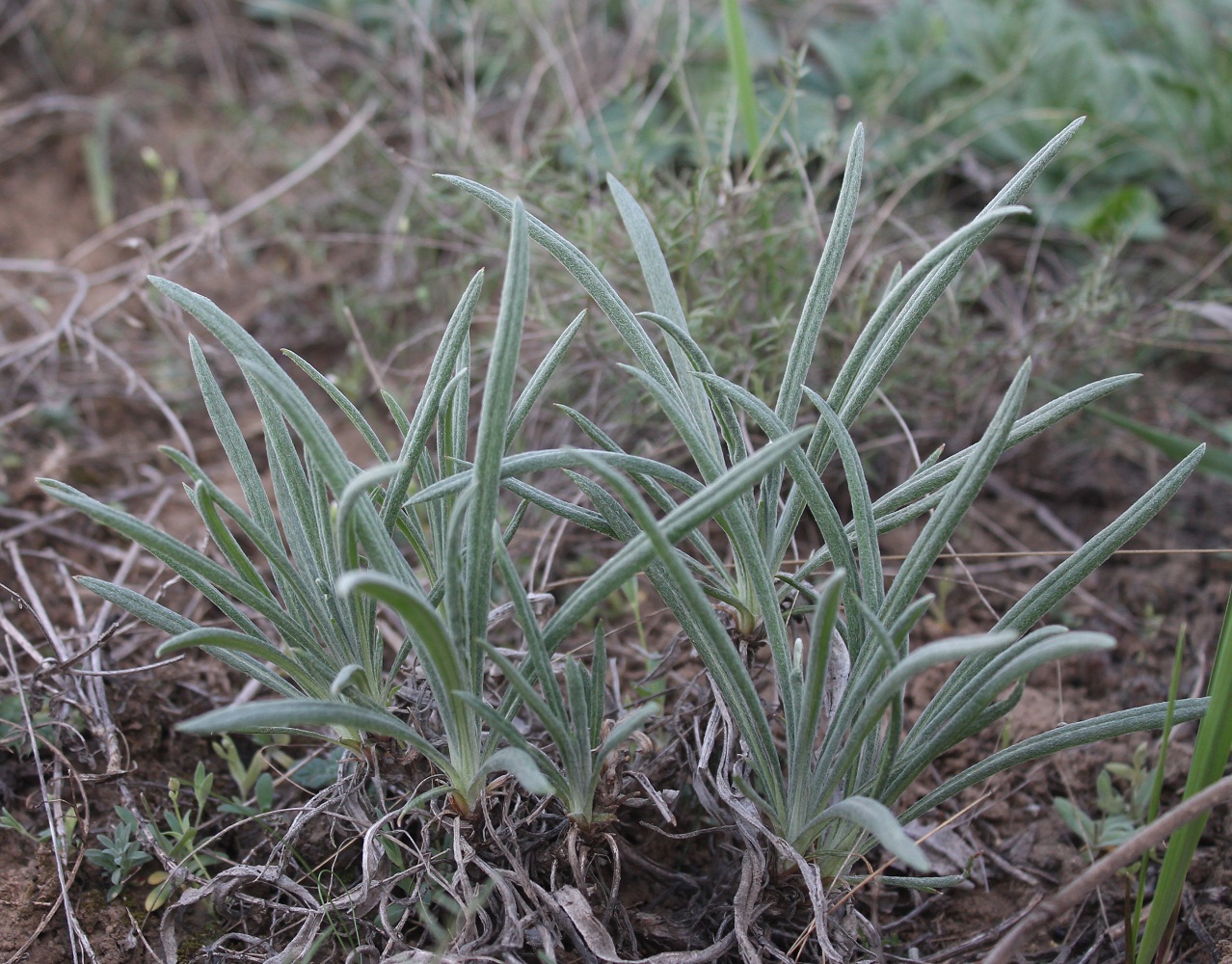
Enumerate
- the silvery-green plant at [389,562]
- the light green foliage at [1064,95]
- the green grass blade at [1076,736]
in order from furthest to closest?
the light green foliage at [1064,95] < the green grass blade at [1076,736] < the silvery-green plant at [389,562]

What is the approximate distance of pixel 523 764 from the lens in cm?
93

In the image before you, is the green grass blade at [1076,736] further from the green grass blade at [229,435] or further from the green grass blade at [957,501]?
the green grass blade at [229,435]

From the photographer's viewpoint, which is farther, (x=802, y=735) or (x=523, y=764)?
(x=802, y=735)

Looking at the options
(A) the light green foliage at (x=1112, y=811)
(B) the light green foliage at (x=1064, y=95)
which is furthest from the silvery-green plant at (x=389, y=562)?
(B) the light green foliage at (x=1064, y=95)

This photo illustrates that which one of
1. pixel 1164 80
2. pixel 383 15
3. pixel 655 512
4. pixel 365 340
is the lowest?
pixel 365 340

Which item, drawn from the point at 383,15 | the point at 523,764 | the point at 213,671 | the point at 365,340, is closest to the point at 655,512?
the point at 523,764

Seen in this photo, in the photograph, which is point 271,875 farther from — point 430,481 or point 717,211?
point 717,211

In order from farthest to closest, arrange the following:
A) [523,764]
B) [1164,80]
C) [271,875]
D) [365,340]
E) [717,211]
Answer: [1164,80] → [365,340] → [717,211] → [271,875] → [523,764]

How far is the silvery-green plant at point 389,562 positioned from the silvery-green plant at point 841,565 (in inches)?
2.5

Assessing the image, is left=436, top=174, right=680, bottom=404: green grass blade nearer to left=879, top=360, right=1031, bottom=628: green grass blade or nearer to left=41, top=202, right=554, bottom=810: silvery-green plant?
left=41, top=202, right=554, bottom=810: silvery-green plant

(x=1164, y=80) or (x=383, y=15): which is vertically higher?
(x=1164, y=80)

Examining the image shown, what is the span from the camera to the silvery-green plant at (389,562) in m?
0.93

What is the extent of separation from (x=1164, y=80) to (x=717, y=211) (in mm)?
1744

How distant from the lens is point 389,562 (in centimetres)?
105
